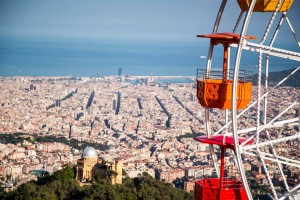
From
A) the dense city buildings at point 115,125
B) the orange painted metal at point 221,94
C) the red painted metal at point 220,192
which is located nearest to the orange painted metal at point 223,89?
the orange painted metal at point 221,94

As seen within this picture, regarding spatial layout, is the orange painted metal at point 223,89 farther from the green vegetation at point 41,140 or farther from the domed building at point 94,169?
the green vegetation at point 41,140

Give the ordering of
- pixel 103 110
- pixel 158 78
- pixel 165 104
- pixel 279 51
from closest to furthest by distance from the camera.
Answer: pixel 279 51
pixel 103 110
pixel 165 104
pixel 158 78

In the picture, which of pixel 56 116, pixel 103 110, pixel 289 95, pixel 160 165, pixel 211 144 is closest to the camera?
pixel 211 144

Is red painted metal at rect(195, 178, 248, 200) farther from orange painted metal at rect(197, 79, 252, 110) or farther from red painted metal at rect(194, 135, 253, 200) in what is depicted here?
orange painted metal at rect(197, 79, 252, 110)

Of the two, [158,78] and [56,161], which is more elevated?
[158,78]

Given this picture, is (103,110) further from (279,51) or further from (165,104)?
(279,51)

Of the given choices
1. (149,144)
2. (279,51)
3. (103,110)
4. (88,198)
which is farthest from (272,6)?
(103,110)

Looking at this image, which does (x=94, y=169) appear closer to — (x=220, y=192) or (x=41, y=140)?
(x=220, y=192)

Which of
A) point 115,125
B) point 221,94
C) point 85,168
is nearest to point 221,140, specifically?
point 221,94
